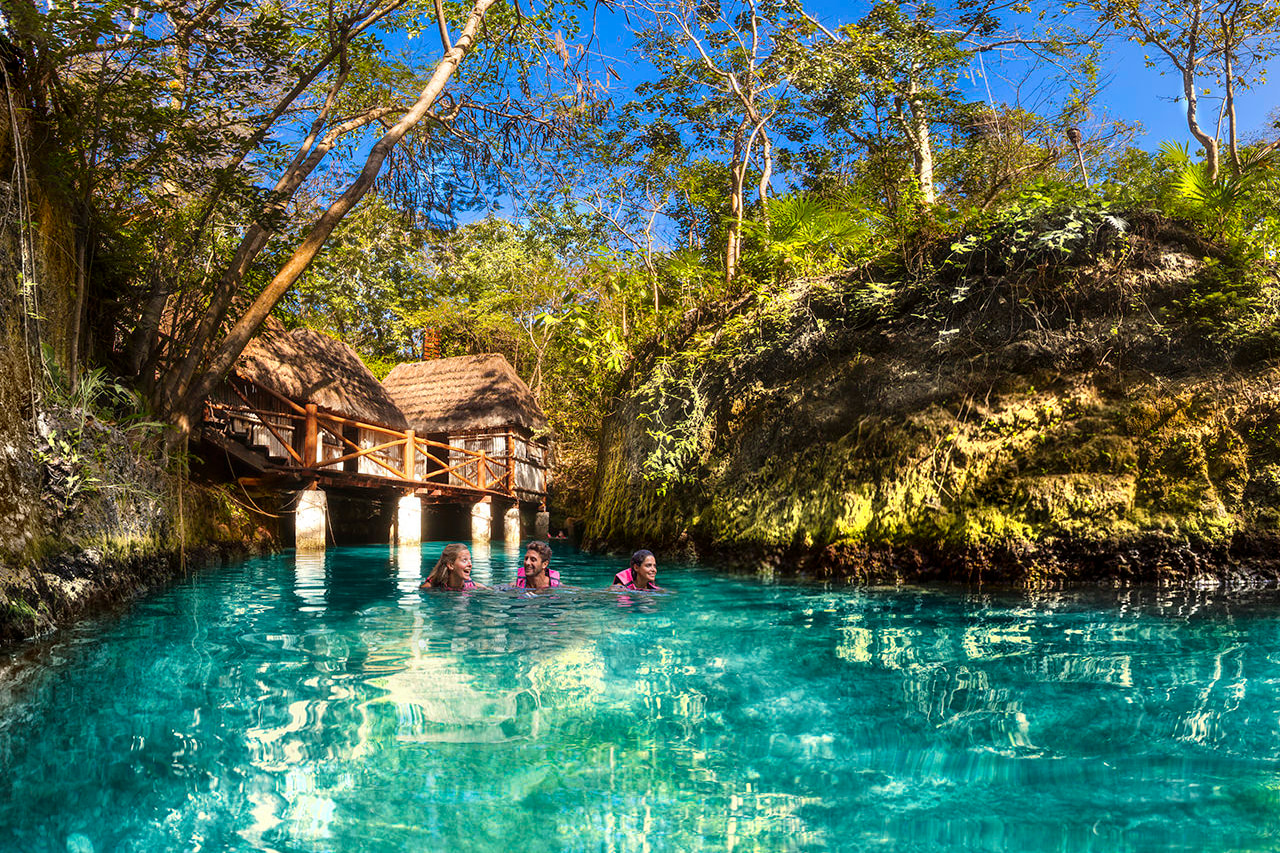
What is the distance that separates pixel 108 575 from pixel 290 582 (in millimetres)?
2724

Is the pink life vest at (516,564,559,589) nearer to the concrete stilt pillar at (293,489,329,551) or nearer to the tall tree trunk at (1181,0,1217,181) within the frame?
the concrete stilt pillar at (293,489,329,551)

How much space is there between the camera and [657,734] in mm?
3287

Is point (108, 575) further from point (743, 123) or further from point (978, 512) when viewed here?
point (743, 123)

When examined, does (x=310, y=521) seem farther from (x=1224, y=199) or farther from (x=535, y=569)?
(x=1224, y=199)

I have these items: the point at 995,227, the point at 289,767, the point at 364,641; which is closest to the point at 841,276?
the point at 995,227

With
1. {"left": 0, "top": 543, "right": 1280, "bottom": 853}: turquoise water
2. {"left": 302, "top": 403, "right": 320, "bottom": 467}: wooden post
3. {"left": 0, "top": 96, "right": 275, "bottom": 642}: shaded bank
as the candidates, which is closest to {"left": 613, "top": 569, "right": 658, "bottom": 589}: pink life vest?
{"left": 0, "top": 543, "right": 1280, "bottom": 853}: turquoise water

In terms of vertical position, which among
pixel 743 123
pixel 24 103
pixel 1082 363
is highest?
pixel 743 123

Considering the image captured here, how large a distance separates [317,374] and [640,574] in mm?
11528

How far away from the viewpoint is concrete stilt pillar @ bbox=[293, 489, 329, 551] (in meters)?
13.6

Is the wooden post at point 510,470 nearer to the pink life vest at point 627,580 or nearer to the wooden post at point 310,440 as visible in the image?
the wooden post at point 310,440

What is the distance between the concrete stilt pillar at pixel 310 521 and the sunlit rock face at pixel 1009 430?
7200mm

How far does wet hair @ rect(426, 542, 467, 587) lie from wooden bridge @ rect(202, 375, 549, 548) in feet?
20.2

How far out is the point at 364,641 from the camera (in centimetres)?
538

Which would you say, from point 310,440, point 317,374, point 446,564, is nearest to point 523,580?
point 446,564
